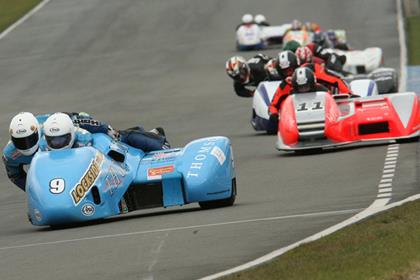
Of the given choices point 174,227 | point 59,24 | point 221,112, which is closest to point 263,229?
point 174,227

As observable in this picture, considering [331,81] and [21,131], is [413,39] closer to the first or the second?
[331,81]

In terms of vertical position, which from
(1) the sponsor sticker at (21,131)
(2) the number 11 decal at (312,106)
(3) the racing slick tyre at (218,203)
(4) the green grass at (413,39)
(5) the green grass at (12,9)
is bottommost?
(4) the green grass at (413,39)

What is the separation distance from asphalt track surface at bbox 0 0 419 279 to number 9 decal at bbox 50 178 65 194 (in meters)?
0.39

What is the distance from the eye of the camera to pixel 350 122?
18906mm

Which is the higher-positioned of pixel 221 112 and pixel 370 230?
pixel 370 230

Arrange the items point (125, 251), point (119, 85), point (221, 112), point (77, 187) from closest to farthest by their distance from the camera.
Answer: point (125, 251) < point (77, 187) < point (221, 112) < point (119, 85)

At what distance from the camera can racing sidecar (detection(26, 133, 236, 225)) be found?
518 inches

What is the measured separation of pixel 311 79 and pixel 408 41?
1884cm

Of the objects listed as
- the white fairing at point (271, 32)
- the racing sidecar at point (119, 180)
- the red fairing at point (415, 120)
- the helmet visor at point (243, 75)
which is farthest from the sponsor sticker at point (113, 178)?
the white fairing at point (271, 32)

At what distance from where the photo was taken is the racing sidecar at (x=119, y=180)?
43.2ft

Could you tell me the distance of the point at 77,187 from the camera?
13.1m

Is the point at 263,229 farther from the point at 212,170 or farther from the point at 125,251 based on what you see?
the point at 212,170

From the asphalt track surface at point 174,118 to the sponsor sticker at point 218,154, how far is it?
1.66 feet

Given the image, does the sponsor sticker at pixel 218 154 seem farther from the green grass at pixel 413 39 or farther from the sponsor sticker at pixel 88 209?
the green grass at pixel 413 39
